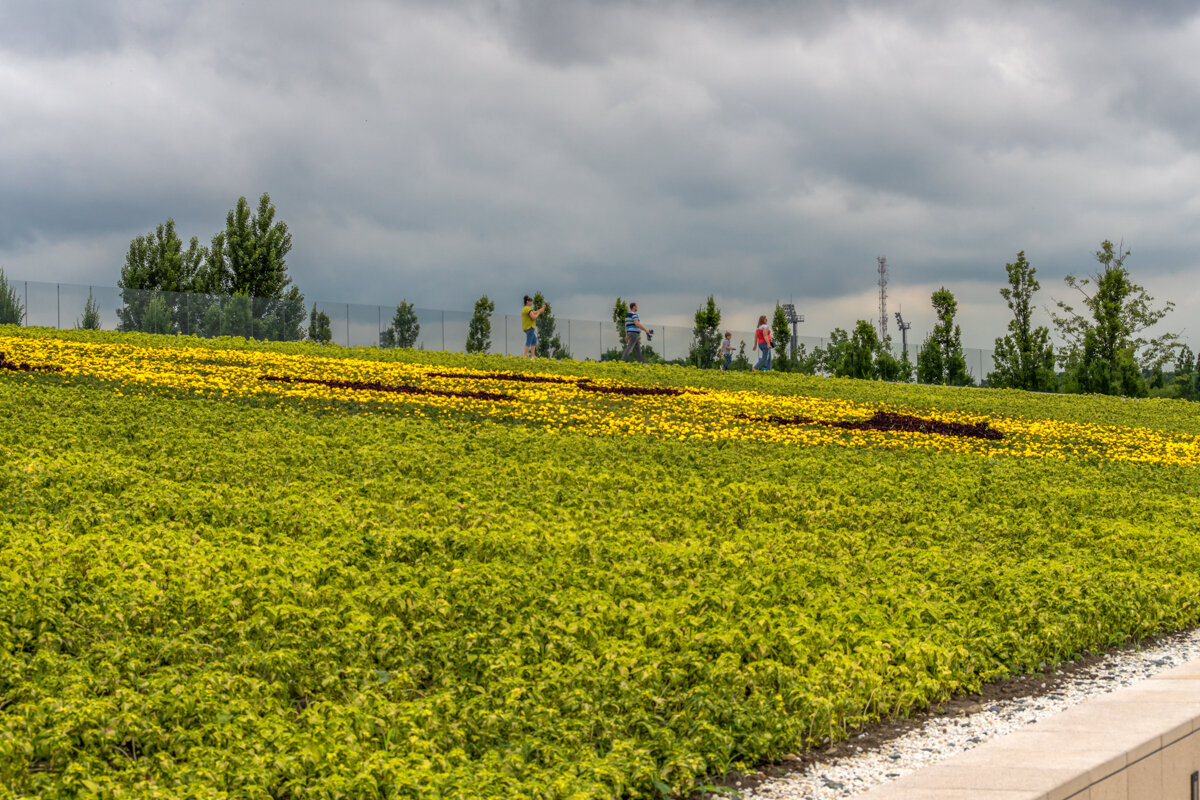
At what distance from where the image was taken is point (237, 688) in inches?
Answer: 198

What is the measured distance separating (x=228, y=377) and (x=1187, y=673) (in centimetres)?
1580

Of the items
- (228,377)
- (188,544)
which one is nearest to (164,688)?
(188,544)

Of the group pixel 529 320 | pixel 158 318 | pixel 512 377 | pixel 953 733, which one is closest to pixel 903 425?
pixel 512 377

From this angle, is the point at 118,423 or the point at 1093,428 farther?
the point at 1093,428

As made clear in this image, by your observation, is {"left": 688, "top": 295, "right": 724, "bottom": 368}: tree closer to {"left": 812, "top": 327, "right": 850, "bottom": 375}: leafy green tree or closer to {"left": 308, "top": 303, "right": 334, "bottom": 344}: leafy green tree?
{"left": 812, "top": 327, "right": 850, "bottom": 375}: leafy green tree

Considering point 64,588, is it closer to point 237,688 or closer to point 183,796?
point 237,688

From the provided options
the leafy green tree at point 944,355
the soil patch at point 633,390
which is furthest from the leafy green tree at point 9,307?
the leafy green tree at point 944,355

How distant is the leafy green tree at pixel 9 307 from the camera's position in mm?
34662

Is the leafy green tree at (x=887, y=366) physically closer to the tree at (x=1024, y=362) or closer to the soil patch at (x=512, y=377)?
the tree at (x=1024, y=362)

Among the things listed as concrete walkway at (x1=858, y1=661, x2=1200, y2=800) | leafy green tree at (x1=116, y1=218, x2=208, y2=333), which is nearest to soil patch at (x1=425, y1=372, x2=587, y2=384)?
concrete walkway at (x1=858, y1=661, x2=1200, y2=800)

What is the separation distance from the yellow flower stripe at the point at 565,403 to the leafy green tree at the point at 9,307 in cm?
1531

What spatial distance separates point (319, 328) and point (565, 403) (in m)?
26.1

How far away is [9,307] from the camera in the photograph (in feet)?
116

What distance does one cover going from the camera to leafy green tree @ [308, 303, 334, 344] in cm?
4106
